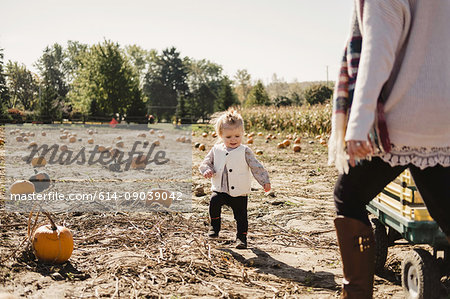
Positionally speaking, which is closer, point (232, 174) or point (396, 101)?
point (396, 101)

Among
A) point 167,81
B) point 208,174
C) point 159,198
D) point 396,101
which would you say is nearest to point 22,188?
point 159,198

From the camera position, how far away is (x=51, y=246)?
273 cm

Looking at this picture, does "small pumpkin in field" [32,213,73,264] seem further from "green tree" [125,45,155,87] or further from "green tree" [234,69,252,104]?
"green tree" [125,45,155,87]

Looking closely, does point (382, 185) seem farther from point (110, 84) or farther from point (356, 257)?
point (110, 84)

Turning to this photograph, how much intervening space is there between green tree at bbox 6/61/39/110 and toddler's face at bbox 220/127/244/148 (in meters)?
64.6

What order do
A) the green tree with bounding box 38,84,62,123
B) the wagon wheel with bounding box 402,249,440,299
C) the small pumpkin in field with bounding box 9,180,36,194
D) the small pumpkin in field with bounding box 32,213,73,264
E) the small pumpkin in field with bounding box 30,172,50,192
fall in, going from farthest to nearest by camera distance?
the green tree with bounding box 38,84,62,123 < the small pumpkin in field with bounding box 30,172,50,192 < the small pumpkin in field with bounding box 9,180,36,194 < the small pumpkin in field with bounding box 32,213,73,264 < the wagon wheel with bounding box 402,249,440,299

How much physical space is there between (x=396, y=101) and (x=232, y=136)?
2046mm

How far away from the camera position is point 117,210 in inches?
174

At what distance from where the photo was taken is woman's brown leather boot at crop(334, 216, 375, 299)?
1.80 meters

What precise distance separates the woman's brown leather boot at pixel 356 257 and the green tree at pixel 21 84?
6645 centimetres

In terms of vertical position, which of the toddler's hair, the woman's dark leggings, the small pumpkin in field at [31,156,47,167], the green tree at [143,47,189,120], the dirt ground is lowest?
the dirt ground

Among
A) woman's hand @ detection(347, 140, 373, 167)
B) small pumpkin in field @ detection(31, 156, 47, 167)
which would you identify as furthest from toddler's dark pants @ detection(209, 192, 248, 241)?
small pumpkin in field @ detection(31, 156, 47, 167)

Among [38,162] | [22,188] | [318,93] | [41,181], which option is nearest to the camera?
[22,188]

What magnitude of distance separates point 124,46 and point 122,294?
7736cm
